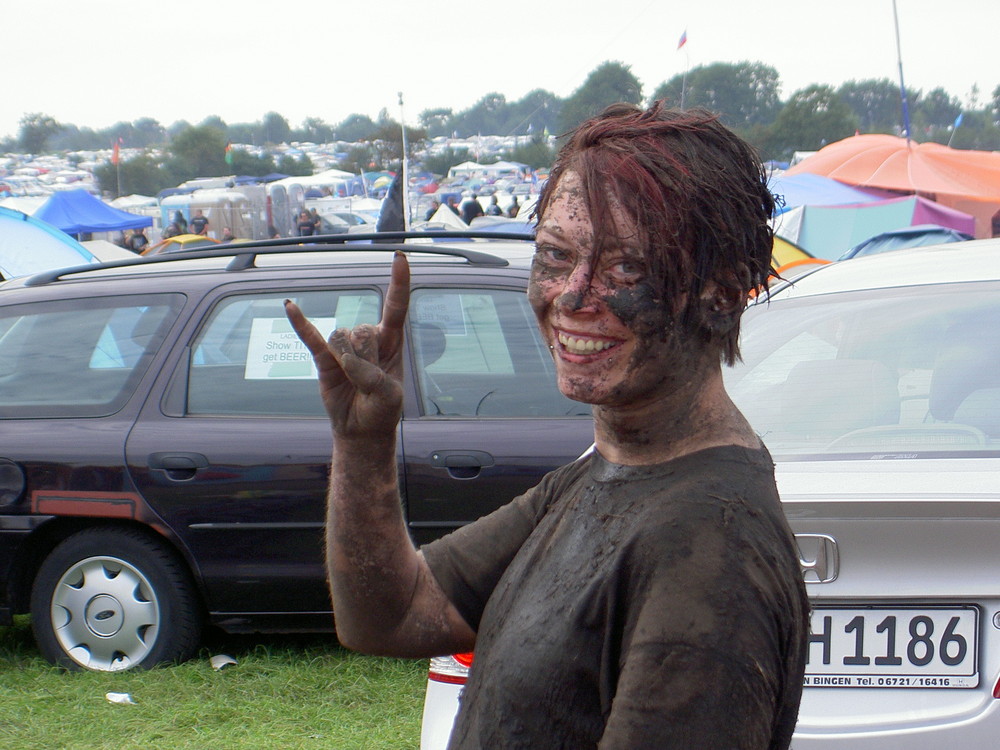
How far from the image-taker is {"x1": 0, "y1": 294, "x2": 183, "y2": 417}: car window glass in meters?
4.54

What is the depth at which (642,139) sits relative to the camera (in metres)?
1.19

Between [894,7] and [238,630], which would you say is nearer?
[238,630]

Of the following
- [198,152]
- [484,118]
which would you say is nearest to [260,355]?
[198,152]

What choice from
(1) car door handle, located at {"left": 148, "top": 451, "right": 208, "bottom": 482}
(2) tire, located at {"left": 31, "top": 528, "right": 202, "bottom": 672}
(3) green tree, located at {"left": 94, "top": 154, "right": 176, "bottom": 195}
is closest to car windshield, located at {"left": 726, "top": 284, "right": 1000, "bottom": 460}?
(1) car door handle, located at {"left": 148, "top": 451, "right": 208, "bottom": 482}

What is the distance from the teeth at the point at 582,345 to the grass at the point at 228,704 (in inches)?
113

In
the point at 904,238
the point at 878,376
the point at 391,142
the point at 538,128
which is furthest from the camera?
the point at 391,142

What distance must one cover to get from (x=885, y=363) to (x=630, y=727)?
7.03 ft

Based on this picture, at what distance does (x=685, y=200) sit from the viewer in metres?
1.14

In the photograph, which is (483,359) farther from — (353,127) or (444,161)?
(353,127)

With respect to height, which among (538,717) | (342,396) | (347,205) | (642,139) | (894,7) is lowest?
(347,205)

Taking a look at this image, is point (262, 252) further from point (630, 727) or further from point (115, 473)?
point (630, 727)

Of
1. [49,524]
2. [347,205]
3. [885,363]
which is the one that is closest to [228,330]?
[49,524]

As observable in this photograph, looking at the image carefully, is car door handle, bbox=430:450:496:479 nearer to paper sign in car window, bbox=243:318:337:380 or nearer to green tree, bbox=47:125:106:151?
paper sign in car window, bbox=243:318:337:380

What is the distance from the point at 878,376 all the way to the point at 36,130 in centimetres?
11613
